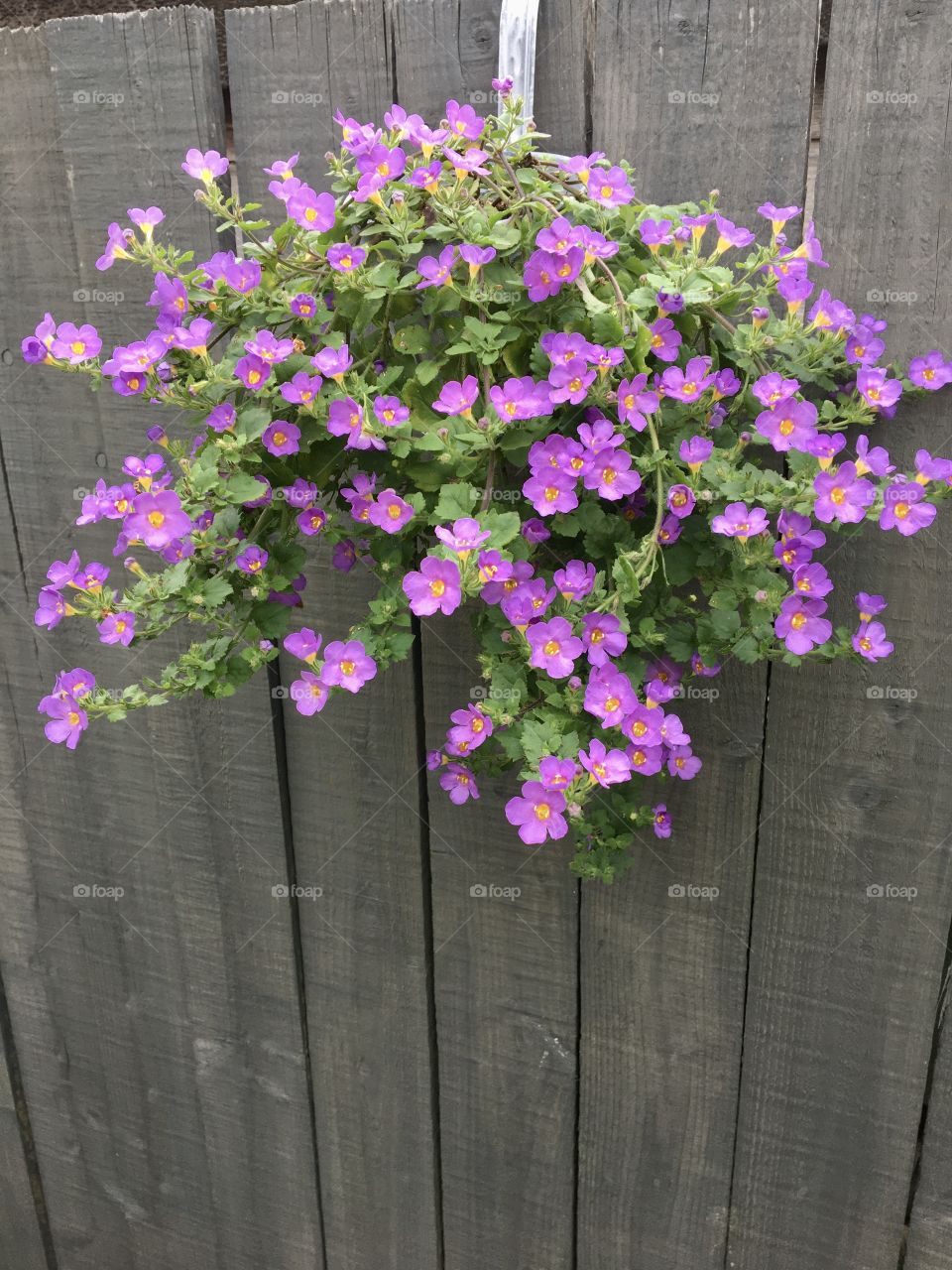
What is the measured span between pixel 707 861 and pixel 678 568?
547mm

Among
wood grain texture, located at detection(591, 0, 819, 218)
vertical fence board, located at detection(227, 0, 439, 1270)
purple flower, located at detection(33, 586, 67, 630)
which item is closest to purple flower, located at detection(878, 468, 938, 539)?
wood grain texture, located at detection(591, 0, 819, 218)

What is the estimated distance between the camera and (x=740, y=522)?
115 cm

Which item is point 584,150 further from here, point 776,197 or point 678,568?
point 678,568

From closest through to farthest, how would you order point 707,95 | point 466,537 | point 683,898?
point 466,537
point 707,95
point 683,898

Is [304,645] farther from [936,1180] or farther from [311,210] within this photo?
[936,1180]

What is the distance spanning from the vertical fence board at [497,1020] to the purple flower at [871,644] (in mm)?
576

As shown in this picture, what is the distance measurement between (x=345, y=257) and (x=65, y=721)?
2.17 ft

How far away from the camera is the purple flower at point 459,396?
1.16 metres

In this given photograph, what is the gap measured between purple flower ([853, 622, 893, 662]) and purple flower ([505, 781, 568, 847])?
16.7 inches

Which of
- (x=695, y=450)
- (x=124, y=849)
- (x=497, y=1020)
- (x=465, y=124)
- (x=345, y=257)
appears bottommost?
(x=497, y=1020)

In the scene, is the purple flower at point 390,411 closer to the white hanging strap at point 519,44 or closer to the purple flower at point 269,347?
the purple flower at point 269,347

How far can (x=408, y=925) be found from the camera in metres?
1.83

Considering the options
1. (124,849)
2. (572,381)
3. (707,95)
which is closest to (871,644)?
(572,381)

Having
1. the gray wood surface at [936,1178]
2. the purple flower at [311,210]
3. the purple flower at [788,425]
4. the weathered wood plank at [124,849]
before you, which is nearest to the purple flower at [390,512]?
the purple flower at [311,210]
